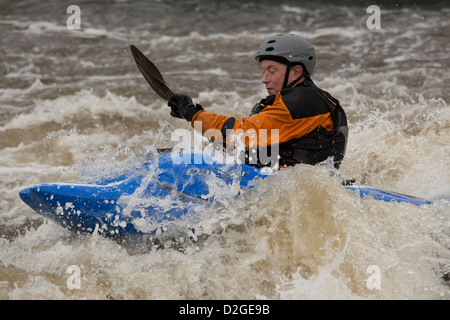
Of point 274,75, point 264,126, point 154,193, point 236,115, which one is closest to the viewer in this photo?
point 264,126

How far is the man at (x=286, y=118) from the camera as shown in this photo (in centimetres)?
345

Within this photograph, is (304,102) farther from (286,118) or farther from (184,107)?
(184,107)

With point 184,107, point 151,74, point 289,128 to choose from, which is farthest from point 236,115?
point 289,128

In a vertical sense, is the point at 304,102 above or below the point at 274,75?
below

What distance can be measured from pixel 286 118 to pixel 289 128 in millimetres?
71

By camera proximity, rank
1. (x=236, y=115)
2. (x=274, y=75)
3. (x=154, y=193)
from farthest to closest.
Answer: (x=236, y=115), (x=274, y=75), (x=154, y=193)

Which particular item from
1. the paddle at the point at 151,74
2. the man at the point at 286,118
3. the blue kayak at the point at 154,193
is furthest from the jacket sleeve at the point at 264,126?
the paddle at the point at 151,74

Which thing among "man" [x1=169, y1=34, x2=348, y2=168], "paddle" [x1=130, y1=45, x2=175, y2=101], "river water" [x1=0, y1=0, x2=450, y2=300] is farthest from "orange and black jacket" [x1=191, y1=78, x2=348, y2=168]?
"paddle" [x1=130, y1=45, x2=175, y2=101]

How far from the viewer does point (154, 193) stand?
11.7ft

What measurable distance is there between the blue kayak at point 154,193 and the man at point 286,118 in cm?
19

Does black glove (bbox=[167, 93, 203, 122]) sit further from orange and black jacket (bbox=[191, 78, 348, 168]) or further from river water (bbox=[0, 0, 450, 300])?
river water (bbox=[0, 0, 450, 300])

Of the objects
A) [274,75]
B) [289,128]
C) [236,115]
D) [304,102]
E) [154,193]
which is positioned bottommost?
[236,115]

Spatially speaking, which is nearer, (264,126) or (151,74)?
(264,126)
